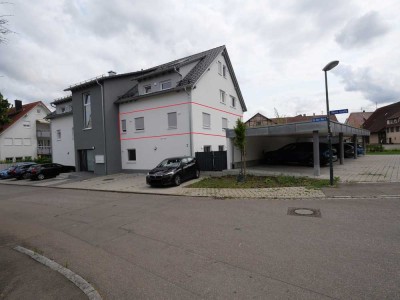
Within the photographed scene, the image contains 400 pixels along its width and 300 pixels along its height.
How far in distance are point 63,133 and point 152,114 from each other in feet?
47.7

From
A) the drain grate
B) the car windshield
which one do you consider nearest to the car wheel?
the car windshield

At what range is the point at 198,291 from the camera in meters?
3.39

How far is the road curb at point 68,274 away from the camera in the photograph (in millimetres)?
3473

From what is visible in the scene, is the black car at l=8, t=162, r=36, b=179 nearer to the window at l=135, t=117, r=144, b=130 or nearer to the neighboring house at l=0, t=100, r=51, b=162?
the window at l=135, t=117, r=144, b=130

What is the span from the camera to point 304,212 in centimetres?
721

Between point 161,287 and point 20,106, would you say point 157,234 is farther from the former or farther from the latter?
point 20,106

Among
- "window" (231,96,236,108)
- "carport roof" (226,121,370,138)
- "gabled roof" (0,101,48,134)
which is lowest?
"carport roof" (226,121,370,138)

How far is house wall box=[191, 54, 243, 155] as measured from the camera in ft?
63.0

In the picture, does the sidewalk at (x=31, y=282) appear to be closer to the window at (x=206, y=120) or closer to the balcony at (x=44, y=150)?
the window at (x=206, y=120)

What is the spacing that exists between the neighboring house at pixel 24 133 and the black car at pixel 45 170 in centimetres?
1714

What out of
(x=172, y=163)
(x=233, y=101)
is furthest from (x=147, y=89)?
(x=172, y=163)

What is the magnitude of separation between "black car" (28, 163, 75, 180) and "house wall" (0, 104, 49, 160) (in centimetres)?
1802

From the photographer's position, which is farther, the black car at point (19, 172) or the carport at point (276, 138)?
the black car at point (19, 172)

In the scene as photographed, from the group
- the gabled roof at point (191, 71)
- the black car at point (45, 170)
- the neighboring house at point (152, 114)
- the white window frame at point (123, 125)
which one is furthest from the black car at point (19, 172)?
the gabled roof at point (191, 71)
